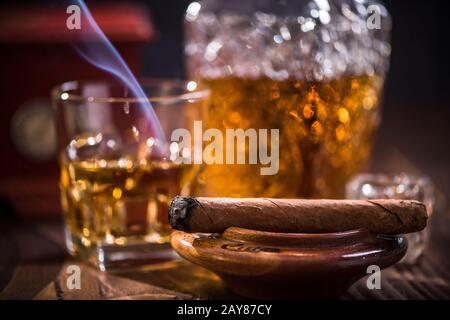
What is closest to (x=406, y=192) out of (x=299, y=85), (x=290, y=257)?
(x=299, y=85)

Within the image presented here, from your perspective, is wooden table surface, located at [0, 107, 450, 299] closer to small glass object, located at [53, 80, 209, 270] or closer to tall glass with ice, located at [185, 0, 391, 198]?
small glass object, located at [53, 80, 209, 270]

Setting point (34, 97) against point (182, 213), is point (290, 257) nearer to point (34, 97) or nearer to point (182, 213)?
point (182, 213)

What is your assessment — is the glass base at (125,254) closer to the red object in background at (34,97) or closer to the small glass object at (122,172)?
the small glass object at (122,172)

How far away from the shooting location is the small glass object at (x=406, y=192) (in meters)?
0.97

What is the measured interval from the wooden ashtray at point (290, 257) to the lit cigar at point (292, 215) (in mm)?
11

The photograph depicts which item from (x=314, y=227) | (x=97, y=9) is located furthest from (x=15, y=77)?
(x=314, y=227)

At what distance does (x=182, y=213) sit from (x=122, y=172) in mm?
208

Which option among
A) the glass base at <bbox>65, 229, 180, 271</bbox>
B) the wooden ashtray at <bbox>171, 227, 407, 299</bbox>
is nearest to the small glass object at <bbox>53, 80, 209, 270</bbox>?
the glass base at <bbox>65, 229, 180, 271</bbox>

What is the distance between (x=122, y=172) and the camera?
94 centimetres

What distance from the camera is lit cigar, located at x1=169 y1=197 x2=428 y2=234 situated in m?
0.76

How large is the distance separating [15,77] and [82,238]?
1.50 feet

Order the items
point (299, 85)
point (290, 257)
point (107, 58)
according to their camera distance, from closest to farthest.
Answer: point (290, 257)
point (299, 85)
point (107, 58)

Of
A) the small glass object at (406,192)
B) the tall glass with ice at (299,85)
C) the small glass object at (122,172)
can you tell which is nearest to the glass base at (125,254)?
the small glass object at (122,172)

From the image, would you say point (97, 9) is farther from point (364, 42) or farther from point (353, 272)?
point (353, 272)
